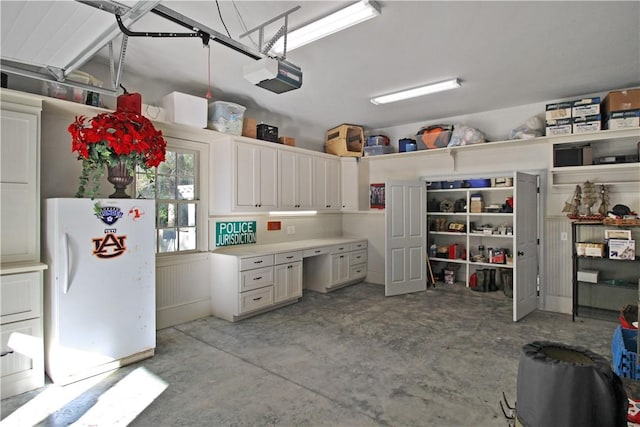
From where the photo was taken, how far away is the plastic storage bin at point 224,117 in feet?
14.2

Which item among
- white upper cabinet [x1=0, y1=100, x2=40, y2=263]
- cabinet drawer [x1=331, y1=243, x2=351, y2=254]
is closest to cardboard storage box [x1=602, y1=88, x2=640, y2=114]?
cabinet drawer [x1=331, y1=243, x2=351, y2=254]

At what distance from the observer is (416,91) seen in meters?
4.46

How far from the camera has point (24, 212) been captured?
108 inches

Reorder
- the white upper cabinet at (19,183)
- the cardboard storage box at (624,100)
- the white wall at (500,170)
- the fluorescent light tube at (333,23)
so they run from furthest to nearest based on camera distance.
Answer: the white wall at (500,170) < the cardboard storage box at (624,100) < the white upper cabinet at (19,183) < the fluorescent light tube at (333,23)

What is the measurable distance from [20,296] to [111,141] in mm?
1395

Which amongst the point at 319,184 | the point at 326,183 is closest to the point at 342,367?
the point at 319,184

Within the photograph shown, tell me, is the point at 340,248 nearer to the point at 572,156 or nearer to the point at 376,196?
the point at 376,196

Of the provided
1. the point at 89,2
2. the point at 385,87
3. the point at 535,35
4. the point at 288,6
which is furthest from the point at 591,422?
the point at 385,87

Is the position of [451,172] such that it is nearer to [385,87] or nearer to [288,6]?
[385,87]

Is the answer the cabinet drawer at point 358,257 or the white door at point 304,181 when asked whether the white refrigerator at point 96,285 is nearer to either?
the white door at point 304,181

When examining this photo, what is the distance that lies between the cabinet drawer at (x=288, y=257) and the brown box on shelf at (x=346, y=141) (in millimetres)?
2274

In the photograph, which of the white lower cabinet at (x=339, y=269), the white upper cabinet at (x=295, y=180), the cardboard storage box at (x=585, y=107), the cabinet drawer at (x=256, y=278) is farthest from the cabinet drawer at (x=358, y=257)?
the cardboard storage box at (x=585, y=107)

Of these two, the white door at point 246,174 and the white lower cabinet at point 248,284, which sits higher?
the white door at point 246,174

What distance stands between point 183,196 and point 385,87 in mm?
2981
